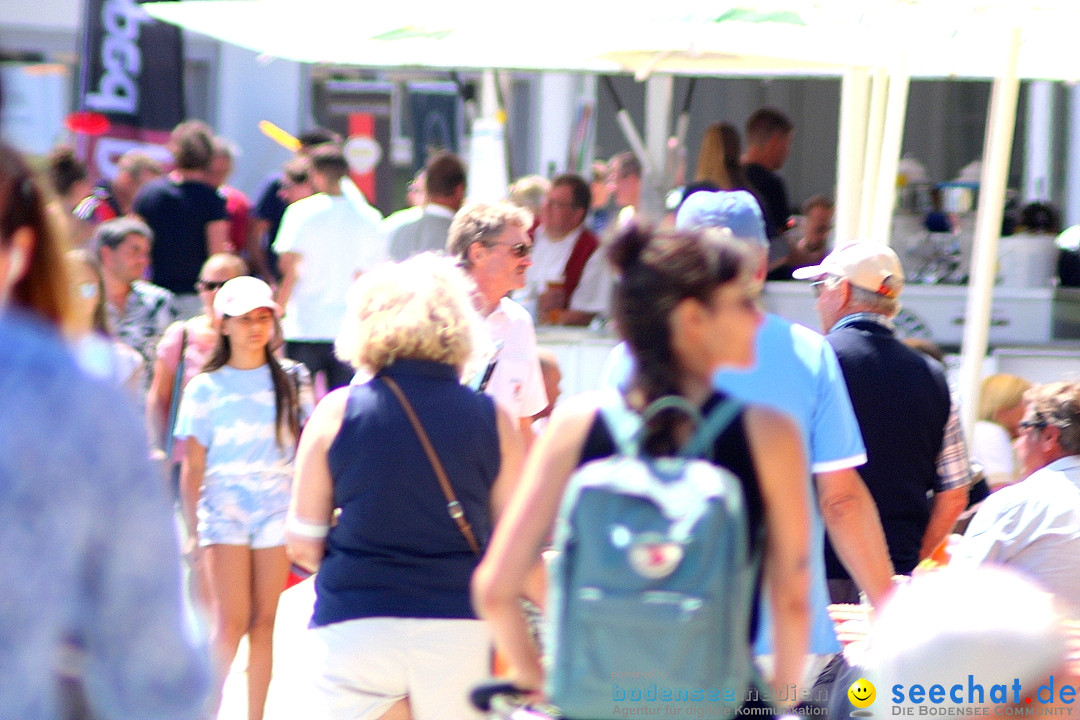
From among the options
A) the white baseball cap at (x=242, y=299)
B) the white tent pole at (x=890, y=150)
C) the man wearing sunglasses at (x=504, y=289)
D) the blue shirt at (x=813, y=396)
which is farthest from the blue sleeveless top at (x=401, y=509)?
the white tent pole at (x=890, y=150)

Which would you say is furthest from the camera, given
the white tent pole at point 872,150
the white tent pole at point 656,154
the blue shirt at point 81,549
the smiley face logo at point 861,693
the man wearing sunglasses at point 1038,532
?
the white tent pole at point 656,154

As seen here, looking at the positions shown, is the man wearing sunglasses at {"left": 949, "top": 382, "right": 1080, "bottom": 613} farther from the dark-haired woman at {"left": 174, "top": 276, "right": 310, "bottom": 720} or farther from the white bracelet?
the dark-haired woman at {"left": 174, "top": 276, "right": 310, "bottom": 720}

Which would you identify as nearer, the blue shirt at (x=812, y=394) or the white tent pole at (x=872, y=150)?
the blue shirt at (x=812, y=394)

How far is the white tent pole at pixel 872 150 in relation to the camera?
6.56m

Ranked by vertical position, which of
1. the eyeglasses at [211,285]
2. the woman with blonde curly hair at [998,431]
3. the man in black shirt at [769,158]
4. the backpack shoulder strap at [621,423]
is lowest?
the woman with blonde curly hair at [998,431]

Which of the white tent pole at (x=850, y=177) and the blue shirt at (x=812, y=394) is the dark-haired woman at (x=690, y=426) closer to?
the blue shirt at (x=812, y=394)

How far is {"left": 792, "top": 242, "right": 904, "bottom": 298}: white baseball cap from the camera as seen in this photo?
3.94m

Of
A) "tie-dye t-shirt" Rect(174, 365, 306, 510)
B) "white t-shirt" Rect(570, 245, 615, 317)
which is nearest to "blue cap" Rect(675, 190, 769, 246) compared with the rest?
"tie-dye t-shirt" Rect(174, 365, 306, 510)

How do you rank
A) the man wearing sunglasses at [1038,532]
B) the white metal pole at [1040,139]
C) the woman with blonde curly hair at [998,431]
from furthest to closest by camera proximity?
the white metal pole at [1040,139] → the woman with blonde curly hair at [998,431] → the man wearing sunglasses at [1038,532]

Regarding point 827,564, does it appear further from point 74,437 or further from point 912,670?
point 74,437

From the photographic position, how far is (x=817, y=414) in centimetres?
296

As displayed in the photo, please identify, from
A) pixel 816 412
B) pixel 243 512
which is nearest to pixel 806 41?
pixel 243 512

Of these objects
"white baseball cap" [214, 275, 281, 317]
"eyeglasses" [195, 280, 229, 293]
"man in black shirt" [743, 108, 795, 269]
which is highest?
"man in black shirt" [743, 108, 795, 269]

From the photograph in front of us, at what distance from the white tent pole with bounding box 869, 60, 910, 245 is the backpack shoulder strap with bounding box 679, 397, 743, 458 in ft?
12.7
